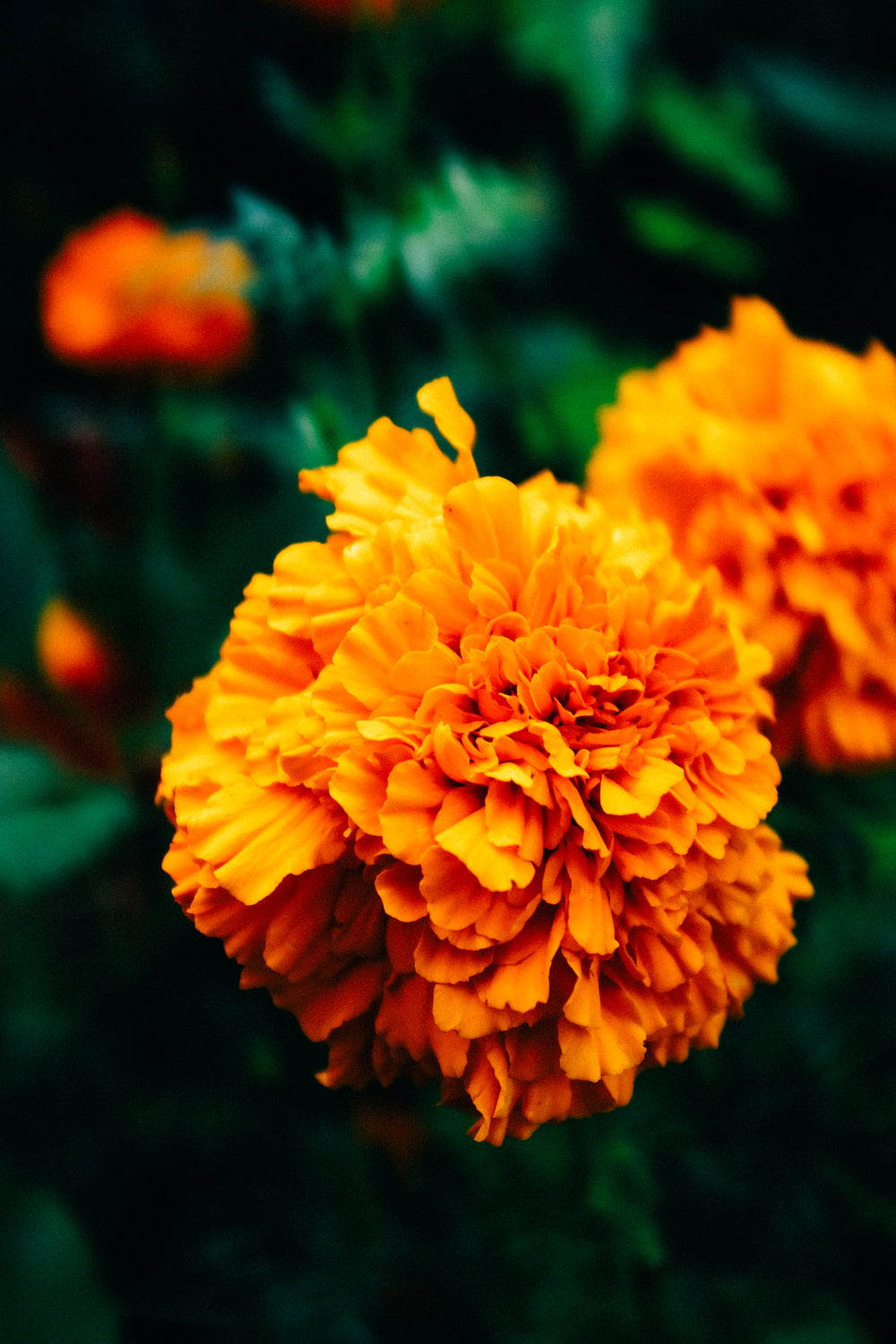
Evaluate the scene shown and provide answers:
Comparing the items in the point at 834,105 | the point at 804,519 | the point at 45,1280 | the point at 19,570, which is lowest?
the point at 45,1280

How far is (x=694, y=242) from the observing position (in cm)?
141

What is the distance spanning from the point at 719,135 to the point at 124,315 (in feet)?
3.00

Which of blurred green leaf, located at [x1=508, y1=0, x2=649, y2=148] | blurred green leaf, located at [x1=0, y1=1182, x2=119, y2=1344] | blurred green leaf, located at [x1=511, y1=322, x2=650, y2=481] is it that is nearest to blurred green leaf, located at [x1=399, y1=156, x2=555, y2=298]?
blurred green leaf, located at [x1=511, y1=322, x2=650, y2=481]

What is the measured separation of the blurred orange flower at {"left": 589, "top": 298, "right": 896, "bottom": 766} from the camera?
2.23 feet

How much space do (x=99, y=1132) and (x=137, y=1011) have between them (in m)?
0.12

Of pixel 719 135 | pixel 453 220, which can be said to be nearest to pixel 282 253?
Result: pixel 453 220

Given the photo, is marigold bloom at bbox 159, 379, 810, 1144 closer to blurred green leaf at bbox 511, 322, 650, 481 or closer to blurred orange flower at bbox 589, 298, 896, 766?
blurred orange flower at bbox 589, 298, 896, 766

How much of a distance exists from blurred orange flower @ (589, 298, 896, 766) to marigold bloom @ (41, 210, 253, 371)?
577 mm

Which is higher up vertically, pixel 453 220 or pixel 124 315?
pixel 124 315

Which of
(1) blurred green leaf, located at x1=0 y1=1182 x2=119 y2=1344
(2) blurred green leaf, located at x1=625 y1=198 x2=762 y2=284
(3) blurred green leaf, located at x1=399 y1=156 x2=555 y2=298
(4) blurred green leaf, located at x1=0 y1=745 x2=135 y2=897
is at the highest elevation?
(2) blurred green leaf, located at x1=625 y1=198 x2=762 y2=284

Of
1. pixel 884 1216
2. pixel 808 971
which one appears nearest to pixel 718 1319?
pixel 884 1216

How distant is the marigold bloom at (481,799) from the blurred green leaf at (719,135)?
3.69 ft

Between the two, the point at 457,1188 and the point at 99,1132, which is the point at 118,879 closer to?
the point at 99,1132

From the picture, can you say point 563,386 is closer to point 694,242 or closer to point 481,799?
point 694,242
